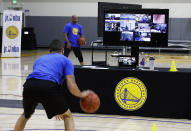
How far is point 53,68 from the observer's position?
3824 millimetres

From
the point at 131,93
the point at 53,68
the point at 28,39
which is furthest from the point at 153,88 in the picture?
the point at 28,39

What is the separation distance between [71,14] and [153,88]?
16.8m

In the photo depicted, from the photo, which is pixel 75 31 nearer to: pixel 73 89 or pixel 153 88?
pixel 153 88

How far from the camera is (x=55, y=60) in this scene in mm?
3820

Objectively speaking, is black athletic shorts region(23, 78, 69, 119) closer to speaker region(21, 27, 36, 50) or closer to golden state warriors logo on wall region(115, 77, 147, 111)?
golden state warriors logo on wall region(115, 77, 147, 111)

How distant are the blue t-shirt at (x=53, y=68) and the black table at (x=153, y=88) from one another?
6.50 feet

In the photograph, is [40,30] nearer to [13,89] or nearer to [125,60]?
[13,89]

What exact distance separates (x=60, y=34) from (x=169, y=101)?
17.2m

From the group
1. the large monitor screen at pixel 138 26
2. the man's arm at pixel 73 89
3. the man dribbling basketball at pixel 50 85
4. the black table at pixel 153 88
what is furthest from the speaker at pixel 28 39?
the man's arm at pixel 73 89

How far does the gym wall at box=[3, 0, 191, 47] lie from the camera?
20156mm

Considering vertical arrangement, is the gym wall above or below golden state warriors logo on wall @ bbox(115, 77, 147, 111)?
above

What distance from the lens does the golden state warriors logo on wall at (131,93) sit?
5.64 m

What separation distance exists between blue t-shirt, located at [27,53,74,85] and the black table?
6.50 feet

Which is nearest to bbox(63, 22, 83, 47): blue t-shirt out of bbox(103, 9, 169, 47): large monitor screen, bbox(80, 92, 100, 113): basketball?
bbox(103, 9, 169, 47): large monitor screen
